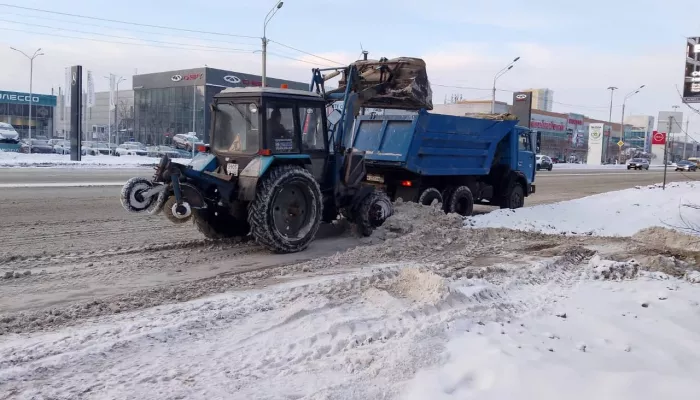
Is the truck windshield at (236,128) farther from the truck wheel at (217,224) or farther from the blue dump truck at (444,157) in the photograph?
the blue dump truck at (444,157)

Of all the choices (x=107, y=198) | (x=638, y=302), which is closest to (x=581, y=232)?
(x=638, y=302)

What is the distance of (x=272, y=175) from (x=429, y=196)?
18.2ft

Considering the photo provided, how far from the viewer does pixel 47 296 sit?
5.95 m

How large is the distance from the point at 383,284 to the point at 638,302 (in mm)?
2712

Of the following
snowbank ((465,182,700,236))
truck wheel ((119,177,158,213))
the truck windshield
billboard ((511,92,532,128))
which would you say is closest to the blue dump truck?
snowbank ((465,182,700,236))

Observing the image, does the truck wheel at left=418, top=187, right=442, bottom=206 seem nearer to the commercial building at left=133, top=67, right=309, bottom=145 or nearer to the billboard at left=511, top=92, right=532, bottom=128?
→ the billboard at left=511, top=92, right=532, bottom=128

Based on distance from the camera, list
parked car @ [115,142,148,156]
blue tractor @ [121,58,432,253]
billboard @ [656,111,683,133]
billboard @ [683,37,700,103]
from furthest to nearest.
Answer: parked car @ [115,142,148,156] → billboard @ [683,37,700,103] → billboard @ [656,111,683,133] → blue tractor @ [121,58,432,253]

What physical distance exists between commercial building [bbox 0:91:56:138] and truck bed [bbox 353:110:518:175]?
6549cm

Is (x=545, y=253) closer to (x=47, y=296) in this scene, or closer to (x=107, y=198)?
(x=47, y=296)

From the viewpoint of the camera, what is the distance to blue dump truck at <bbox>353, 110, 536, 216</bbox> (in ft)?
40.9

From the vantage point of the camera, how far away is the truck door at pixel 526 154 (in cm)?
1542

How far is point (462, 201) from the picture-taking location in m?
14.0

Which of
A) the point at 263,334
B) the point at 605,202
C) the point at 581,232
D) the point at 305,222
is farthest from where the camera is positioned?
the point at 605,202

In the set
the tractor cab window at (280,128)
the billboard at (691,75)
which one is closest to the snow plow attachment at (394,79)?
the tractor cab window at (280,128)
